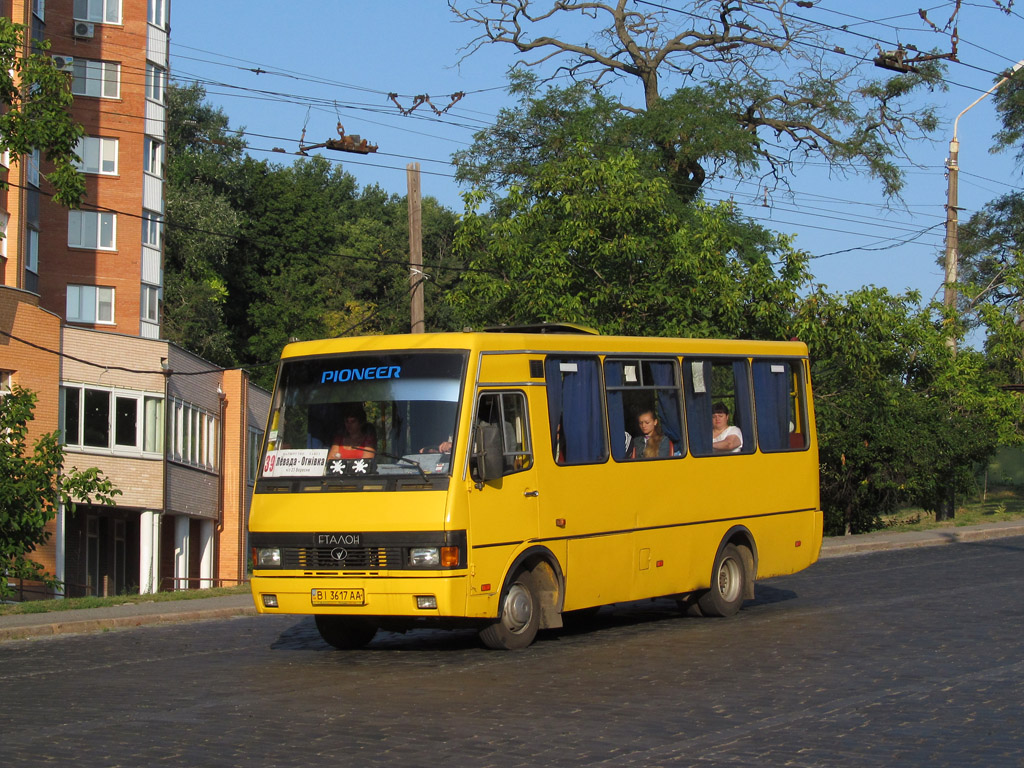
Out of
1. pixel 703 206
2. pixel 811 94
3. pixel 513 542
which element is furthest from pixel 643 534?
pixel 811 94

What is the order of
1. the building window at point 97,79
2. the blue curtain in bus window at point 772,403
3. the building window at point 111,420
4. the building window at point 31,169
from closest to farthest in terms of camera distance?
1. the blue curtain in bus window at point 772,403
2. the building window at point 111,420
3. the building window at point 31,169
4. the building window at point 97,79

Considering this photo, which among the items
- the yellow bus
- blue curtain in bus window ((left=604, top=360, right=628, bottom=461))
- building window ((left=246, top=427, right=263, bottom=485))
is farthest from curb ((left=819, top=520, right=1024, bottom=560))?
building window ((left=246, top=427, right=263, bottom=485))

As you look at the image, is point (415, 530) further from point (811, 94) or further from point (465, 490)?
point (811, 94)

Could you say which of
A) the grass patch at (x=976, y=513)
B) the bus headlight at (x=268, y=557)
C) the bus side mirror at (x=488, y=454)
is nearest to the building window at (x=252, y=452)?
the grass patch at (x=976, y=513)

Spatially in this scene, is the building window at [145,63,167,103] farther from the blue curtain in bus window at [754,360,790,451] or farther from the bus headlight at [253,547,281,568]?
the bus headlight at [253,547,281,568]

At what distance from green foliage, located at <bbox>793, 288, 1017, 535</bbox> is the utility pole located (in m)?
8.74

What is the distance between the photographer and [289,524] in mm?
13070

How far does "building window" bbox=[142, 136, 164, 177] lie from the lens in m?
56.3

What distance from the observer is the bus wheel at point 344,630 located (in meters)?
13.8

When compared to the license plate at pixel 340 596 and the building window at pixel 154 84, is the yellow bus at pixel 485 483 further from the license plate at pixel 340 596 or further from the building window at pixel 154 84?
the building window at pixel 154 84

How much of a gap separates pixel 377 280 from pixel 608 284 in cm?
5095

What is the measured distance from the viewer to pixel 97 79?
54.0m

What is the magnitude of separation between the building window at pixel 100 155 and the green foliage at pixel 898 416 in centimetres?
3041

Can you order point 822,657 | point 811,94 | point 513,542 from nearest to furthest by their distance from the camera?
point 822,657
point 513,542
point 811,94
